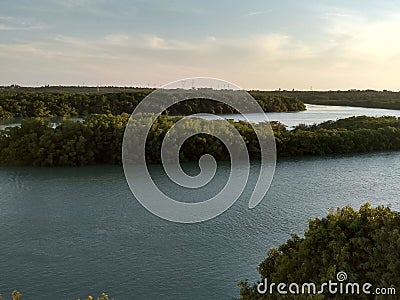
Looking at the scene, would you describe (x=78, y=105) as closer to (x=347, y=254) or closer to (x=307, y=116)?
(x=307, y=116)

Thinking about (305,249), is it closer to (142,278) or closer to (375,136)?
(142,278)

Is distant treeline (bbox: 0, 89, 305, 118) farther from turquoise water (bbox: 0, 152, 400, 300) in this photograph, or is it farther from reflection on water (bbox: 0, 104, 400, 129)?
turquoise water (bbox: 0, 152, 400, 300)

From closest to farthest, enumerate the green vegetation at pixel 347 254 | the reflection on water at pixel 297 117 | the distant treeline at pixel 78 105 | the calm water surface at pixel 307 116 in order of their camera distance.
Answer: the green vegetation at pixel 347 254
the reflection on water at pixel 297 117
the calm water surface at pixel 307 116
the distant treeline at pixel 78 105

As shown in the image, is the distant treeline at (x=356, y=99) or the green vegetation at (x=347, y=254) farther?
the distant treeline at (x=356, y=99)

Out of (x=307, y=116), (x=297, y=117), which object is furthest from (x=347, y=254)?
(x=307, y=116)

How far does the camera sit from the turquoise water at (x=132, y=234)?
959 cm

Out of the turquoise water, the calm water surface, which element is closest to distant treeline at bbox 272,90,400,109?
the calm water surface

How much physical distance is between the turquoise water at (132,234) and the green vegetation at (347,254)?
2306 mm

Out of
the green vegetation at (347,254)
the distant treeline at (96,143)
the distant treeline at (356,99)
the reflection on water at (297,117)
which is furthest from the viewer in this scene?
the distant treeline at (356,99)

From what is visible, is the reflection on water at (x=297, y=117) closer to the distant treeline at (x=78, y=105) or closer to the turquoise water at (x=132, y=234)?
the distant treeline at (x=78, y=105)

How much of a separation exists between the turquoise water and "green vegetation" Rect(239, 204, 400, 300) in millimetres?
2306

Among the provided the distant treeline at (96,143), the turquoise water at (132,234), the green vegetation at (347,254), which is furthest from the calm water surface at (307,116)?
the green vegetation at (347,254)

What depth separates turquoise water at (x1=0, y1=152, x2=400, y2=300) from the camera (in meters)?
9.59

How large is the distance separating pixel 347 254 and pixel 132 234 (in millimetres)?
7141
